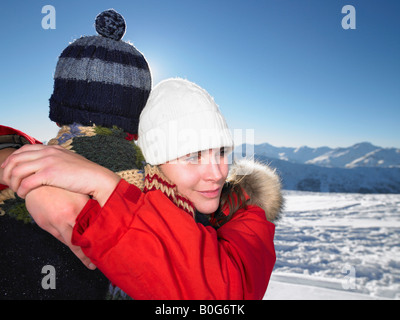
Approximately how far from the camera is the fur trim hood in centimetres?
147

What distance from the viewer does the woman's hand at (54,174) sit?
25.7 inches

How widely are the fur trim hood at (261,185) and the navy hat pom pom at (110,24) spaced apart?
974 mm

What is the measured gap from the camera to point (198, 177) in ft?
3.50

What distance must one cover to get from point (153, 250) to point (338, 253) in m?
5.35

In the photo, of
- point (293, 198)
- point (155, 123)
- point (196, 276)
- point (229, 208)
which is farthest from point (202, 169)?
point (293, 198)

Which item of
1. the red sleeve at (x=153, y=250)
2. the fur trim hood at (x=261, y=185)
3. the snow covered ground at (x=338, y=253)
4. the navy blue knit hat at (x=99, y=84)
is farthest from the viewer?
the snow covered ground at (x=338, y=253)

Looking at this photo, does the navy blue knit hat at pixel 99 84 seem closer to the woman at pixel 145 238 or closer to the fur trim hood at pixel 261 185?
the woman at pixel 145 238

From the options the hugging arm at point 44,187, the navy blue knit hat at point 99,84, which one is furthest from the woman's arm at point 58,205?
the navy blue knit hat at point 99,84

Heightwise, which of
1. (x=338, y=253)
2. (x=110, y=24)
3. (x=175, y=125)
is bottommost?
(x=338, y=253)

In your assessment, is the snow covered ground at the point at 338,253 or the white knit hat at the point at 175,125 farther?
the snow covered ground at the point at 338,253

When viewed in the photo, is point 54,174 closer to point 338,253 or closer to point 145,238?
point 145,238

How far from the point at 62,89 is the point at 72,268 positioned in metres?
0.68

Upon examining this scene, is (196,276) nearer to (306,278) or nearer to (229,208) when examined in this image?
(229,208)

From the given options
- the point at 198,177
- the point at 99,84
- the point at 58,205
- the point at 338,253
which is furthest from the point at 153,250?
the point at 338,253
